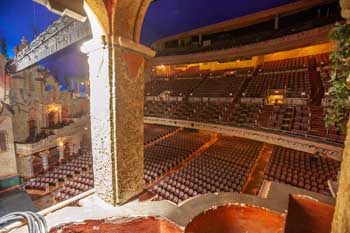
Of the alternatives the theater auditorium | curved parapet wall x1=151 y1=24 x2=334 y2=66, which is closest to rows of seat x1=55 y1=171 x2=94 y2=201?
the theater auditorium

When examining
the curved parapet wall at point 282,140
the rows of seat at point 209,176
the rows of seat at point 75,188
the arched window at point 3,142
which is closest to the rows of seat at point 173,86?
the curved parapet wall at point 282,140

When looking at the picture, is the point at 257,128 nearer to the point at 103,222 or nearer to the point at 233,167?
the point at 233,167

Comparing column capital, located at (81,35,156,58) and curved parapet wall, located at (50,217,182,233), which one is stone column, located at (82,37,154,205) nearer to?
column capital, located at (81,35,156,58)

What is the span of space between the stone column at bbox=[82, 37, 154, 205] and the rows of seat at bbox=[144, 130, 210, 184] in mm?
5928

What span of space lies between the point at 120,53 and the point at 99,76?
14.7 inches

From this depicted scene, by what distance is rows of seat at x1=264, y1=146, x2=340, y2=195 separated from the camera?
626 cm

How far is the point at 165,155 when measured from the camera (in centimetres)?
1017

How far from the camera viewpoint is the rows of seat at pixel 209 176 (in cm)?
648

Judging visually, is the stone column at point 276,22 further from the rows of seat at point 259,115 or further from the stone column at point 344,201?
the stone column at point 344,201

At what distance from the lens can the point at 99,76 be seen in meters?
2.06

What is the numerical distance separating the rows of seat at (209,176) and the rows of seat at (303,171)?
109cm

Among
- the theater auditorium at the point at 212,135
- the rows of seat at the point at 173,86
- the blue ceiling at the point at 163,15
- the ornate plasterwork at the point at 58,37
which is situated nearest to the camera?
the theater auditorium at the point at 212,135

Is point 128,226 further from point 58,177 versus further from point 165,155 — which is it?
point 58,177

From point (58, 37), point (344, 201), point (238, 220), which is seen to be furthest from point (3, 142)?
point (344, 201)
